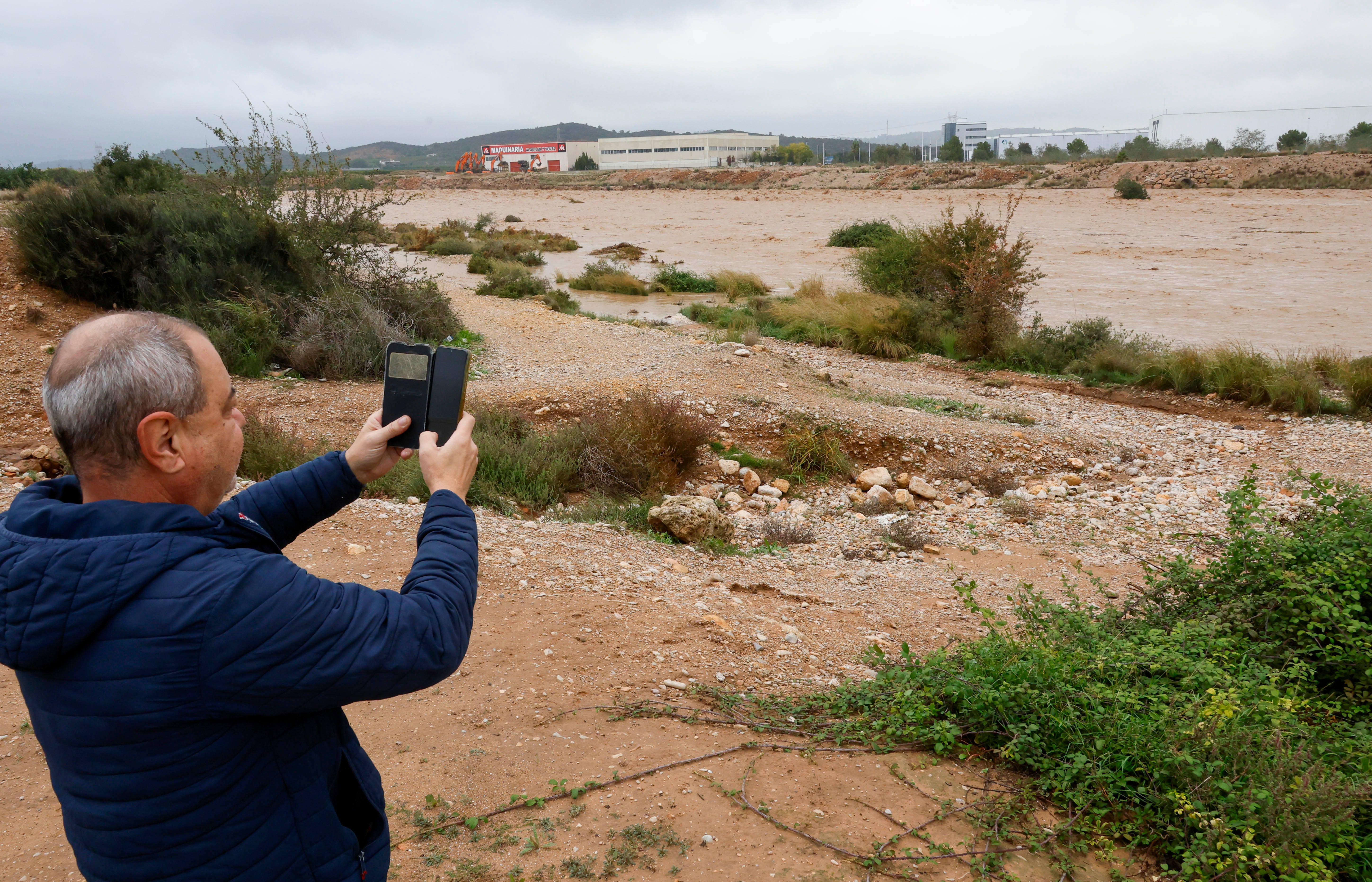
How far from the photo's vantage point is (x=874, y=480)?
7.68 meters

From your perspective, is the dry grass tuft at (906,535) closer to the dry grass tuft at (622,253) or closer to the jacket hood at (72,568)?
the jacket hood at (72,568)

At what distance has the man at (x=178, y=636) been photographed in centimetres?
117

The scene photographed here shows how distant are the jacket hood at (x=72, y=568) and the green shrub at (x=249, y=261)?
29.5 feet

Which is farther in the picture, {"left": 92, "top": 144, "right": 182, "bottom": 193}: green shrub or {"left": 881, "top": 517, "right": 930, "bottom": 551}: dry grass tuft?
{"left": 92, "top": 144, "right": 182, "bottom": 193}: green shrub

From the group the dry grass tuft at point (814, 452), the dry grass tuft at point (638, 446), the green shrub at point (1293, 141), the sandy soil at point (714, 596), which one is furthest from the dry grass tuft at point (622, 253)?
the green shrub at point (1293, 141)

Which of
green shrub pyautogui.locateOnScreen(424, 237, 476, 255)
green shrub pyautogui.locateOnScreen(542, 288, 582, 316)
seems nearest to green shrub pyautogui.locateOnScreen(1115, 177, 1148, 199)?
green shrub pyautogui.locateOnScreen(424, 237, 476, 255)

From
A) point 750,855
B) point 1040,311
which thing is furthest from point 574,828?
point 1040,311

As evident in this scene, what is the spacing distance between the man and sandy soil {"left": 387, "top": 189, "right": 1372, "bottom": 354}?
16.8 meters

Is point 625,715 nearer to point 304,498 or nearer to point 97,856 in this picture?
point 304,498

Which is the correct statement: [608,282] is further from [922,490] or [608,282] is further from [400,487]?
[400,487]

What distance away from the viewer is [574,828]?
8.86ft

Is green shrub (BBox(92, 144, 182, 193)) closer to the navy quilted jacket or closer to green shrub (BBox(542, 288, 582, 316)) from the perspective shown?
green shrub (BBox(542, 288, 582, 316))

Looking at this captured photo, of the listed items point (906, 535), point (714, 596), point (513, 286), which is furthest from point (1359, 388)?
point (513, 286)

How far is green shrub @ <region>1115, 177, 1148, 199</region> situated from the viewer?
148 feet
